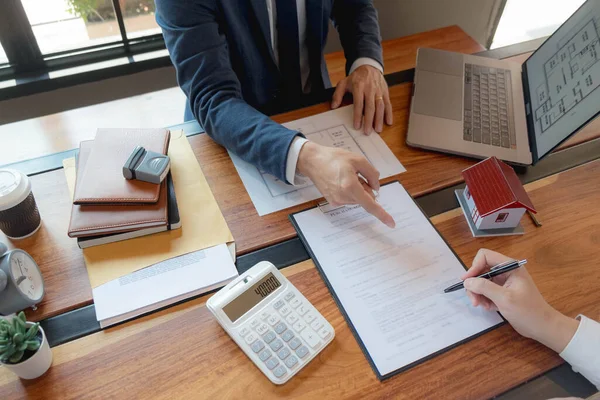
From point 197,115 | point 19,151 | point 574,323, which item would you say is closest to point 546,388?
point 574,323

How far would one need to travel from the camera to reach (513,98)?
108 cm

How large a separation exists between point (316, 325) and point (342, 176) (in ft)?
0.86

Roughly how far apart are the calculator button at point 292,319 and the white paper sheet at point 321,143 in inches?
8.7

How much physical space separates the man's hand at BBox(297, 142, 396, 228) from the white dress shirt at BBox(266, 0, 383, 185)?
0.04 feet

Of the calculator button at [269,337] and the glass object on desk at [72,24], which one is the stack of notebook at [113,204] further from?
the glass object on desk at [72,24]

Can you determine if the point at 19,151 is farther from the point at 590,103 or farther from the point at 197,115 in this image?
the point at 590,103

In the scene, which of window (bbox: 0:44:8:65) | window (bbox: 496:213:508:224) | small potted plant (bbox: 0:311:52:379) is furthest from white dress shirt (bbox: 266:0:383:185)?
window (bbox: 0:44:8:65)

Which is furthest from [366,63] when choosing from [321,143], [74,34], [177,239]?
[74,34]

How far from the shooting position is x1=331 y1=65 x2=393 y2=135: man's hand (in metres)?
1.03

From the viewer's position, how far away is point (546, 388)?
655 millimetres

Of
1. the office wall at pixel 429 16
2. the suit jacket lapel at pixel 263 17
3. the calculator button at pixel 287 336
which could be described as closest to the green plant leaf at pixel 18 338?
the calculator button at pixel 287 336

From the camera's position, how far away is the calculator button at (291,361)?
25.3 inches

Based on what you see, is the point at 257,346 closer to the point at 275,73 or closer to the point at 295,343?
the point at 295,343

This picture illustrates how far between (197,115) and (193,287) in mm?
395
